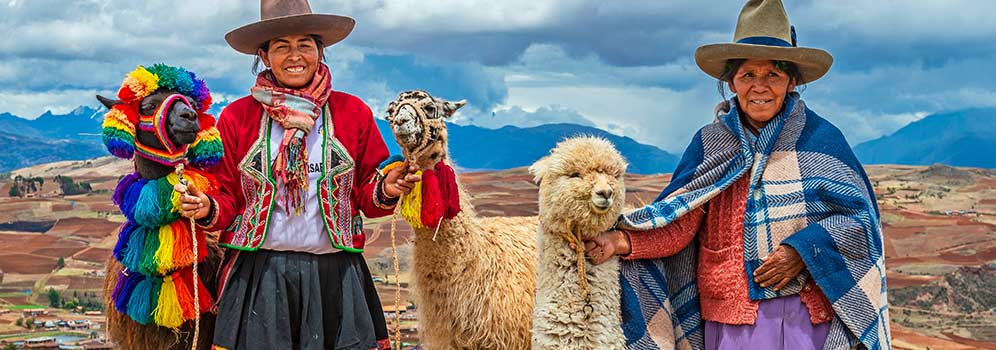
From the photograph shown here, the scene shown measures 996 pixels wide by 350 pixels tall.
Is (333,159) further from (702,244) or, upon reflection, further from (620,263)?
(702,244)

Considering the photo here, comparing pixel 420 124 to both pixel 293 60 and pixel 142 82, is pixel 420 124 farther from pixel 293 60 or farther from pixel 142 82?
pixel 142 82

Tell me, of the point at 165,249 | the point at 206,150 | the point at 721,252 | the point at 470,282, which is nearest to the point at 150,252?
the point at 165,249

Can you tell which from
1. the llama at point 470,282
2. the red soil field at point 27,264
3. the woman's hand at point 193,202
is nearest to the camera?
the woman's hand at point 193,202

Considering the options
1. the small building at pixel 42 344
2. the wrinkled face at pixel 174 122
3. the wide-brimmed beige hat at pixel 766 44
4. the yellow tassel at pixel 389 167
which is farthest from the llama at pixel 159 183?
the small building at pixel 42 344

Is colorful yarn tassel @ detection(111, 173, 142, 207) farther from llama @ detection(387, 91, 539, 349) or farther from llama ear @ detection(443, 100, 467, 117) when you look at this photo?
llama ear @ detection(443, 100, 467, 117)

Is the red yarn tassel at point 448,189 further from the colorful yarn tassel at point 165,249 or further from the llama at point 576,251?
the colorful yarn tassel at point 165,249

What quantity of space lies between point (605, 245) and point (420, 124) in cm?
89

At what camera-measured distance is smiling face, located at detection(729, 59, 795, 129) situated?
315 cm

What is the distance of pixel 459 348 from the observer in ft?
12.9

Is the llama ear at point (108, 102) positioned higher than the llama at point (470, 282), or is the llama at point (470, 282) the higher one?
the llama ear at point (108, 102)

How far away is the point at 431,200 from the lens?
320cm

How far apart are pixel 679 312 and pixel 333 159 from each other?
156 centimetres

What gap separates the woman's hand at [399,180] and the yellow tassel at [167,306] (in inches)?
37.8

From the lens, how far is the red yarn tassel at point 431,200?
3098 mm
